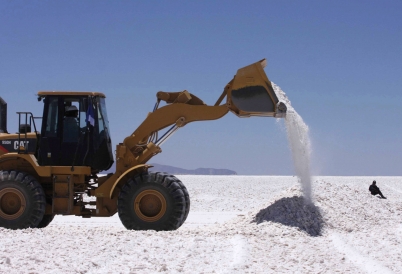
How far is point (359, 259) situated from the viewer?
10.3 meters

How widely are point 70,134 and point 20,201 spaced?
1.78 meters

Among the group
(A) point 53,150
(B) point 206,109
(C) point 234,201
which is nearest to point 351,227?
(B) point 206,109

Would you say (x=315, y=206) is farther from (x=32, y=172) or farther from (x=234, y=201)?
(x=234, y=201)

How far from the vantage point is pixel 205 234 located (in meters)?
12.3

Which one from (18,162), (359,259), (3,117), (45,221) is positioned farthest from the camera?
(3,117)

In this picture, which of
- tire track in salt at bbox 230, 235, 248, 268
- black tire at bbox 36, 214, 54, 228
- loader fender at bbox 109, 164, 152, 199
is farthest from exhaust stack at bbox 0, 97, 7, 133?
tire track in salt at bbox 230, 235, 248, 268

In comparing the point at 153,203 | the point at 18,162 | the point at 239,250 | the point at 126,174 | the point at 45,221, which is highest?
the point at 18,162

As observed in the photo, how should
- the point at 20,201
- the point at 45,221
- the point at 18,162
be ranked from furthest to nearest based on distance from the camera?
the point at 45,221 < the point at 18,162 < the point at 20,201

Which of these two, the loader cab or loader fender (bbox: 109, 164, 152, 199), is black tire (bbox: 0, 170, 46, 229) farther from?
loader fender (bbox: 109, 164, 152, 199)

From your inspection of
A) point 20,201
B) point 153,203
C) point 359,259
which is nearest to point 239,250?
point 359,259

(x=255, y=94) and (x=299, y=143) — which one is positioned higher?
(x=255, y=94)

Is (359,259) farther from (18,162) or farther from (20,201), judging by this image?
(18,162)

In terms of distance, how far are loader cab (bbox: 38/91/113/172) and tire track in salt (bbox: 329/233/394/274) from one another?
521 centimetres

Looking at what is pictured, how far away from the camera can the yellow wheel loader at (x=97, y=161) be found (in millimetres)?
12555
